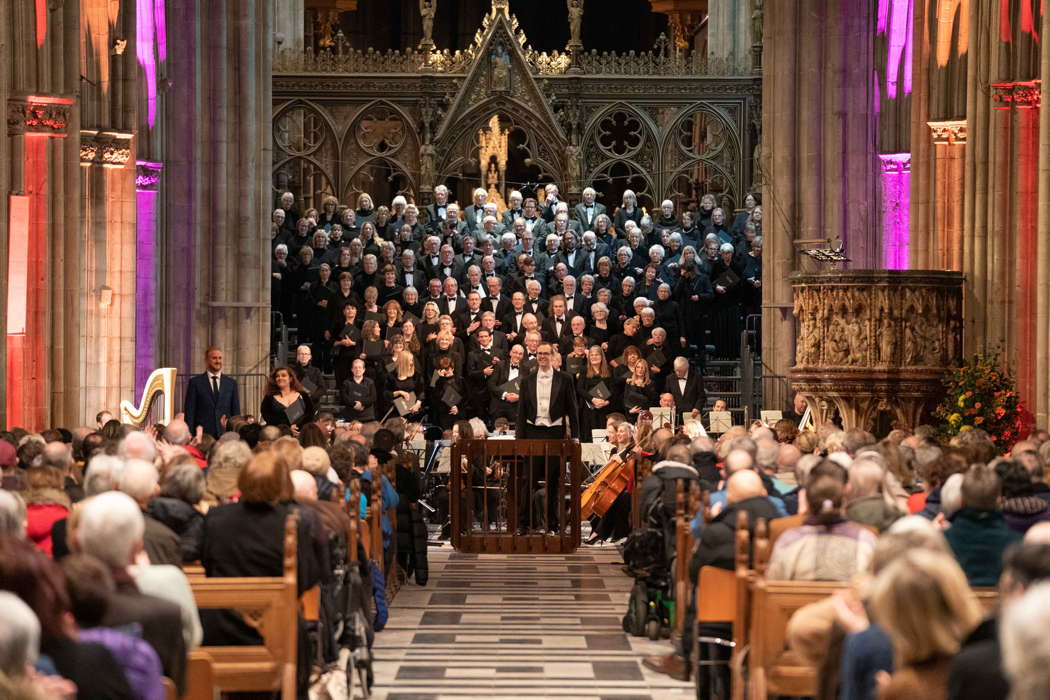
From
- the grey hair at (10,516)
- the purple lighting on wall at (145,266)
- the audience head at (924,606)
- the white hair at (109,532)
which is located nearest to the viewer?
the audience head at (924,606)

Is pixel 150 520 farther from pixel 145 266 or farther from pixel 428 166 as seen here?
pixel 428 166

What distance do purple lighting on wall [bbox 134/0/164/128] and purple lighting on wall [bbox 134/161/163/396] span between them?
69 cm

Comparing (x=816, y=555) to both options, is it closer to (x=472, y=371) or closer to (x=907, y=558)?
(x=907, y=558)

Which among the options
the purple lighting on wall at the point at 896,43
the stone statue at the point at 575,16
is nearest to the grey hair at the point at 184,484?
the purple lighting on wall at the point at 896,43

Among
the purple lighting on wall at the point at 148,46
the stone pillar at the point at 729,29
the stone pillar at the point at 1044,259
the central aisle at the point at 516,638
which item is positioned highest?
the stone pillar at the point at 729,29

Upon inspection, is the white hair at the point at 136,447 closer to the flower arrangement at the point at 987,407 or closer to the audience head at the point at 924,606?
the audience head at the point at 924,606

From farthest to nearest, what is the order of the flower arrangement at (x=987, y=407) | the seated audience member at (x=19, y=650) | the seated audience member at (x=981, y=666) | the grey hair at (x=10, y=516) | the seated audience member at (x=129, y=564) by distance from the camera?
the flower arrangement at (x=987, y=407) → the grey hair at (x=10, y=516) → the seated audience member at (x=129, y=564) → the seated audience member at (x=981, y=666) → the seated audience member at (x=19, y=650)

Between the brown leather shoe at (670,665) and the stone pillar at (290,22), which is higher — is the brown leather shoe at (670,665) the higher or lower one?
the lower one

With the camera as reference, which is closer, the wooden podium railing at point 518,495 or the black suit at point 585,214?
the wooden podium railing at point 518,495

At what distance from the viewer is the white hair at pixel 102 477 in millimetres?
7688

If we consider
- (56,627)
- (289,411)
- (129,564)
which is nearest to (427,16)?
(289,411)

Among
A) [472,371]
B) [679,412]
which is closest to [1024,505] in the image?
[679,412]

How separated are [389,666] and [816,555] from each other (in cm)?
372

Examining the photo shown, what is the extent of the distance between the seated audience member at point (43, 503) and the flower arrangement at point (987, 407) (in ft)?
29.9
